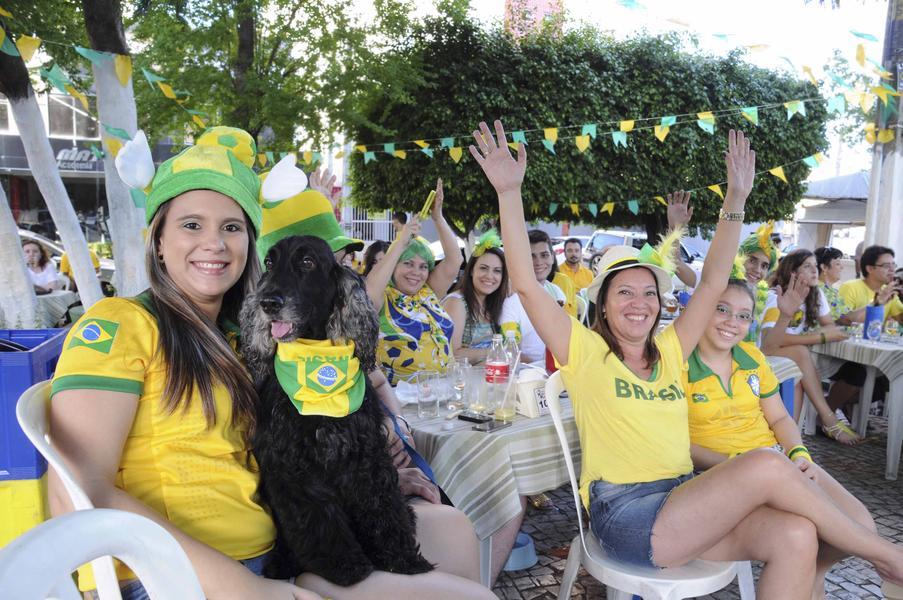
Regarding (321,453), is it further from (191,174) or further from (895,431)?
(895,431)

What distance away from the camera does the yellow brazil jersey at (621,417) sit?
97.7 inches

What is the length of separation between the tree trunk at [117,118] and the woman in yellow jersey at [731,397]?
4.42 metres

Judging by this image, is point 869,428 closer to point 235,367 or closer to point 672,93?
point 235,367

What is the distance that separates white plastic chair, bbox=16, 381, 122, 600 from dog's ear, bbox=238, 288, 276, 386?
51 centimetres

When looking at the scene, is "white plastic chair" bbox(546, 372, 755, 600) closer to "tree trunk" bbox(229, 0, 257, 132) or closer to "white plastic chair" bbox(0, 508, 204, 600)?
"white plastic chair" bbox(0, 508, 204, 600)

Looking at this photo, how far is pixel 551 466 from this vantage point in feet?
9.04

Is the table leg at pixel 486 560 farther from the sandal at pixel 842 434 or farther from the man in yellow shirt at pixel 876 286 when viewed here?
the man in yellow shirt at pixel 876 286

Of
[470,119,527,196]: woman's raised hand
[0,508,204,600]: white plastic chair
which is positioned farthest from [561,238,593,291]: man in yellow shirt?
[0,508,204,600]: white plastic chair

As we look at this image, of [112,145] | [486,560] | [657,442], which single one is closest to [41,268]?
[112,145]

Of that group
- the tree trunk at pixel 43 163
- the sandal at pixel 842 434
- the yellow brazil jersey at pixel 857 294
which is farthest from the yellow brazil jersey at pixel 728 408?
the tree trunk at pixel 43 163

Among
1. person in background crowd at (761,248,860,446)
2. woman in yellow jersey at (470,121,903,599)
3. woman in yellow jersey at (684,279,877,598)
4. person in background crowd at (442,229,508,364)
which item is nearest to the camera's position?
woman in yellow jersey at (470,121,903,599)

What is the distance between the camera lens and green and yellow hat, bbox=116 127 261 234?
1692 millimetres

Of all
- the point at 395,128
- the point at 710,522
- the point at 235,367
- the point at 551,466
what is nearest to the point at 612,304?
the point at 551,466

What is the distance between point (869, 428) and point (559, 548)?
171 inches
